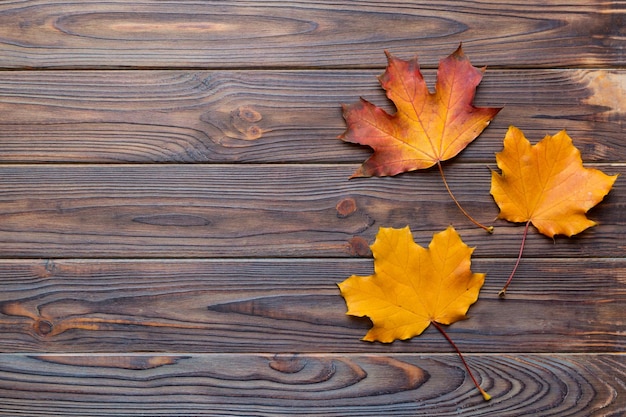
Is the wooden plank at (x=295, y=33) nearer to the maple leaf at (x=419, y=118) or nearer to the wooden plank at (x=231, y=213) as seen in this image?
the maple leaf at (x=419, y=118)

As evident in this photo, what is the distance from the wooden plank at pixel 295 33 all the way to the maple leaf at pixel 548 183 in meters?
0.14

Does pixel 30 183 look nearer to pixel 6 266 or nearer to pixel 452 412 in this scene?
pixel 6 266

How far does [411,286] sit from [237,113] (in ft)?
1.20

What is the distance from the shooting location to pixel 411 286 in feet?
2.64

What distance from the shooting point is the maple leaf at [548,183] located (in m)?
0.80

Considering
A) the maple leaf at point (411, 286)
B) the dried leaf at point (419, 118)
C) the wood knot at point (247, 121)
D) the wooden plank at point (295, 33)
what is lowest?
the maple leaf at point (411, 286)

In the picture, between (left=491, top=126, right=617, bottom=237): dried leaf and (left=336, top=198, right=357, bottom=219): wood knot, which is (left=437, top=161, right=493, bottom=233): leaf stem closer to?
(left=491, top=126, right=617, bottom=237): dried leaf

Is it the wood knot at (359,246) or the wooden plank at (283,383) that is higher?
the wood knot at (359,246)

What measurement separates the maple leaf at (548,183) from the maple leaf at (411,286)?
0.34 feet

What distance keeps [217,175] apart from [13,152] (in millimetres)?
312

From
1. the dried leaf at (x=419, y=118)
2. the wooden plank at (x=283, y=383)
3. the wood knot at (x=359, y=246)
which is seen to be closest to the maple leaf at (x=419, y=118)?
the dried leaf at (x=419, y=118)

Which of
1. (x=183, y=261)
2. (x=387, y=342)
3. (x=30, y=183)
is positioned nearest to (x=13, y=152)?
(x=30, y=183)

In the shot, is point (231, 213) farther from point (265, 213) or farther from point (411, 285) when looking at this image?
point (411, 285)

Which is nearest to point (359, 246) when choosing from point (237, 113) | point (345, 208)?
point (345, 208)
